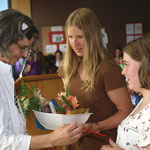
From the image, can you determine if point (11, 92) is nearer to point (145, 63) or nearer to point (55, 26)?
point (145, 63)

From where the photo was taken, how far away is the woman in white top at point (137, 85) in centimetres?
116

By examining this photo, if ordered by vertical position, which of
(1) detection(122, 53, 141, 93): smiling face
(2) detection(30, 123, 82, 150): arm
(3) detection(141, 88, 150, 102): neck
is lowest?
(2) detection(30, 123, 82, 150): arm

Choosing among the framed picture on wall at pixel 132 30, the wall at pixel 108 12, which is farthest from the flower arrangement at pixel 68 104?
the framed picture on wall at pixel 132 30

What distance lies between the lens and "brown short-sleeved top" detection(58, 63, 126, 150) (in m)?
1.63

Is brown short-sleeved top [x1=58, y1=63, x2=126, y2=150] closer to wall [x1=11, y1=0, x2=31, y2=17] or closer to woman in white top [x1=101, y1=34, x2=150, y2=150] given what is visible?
woman in white top [x1=101, y1=34, x2=150, y2=150]

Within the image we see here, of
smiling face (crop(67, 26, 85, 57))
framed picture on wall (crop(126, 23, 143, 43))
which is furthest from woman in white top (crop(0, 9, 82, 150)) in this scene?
framed picture on wall (crop(126, 23, 143, 43))

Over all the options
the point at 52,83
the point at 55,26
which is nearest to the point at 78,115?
the point at 52,83

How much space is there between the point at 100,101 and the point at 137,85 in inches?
19.2

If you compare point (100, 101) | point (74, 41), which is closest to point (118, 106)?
point (100, 101)

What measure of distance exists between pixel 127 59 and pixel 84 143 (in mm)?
758

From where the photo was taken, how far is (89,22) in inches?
67.1

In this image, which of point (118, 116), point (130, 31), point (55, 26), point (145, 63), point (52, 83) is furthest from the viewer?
point (130, 31)

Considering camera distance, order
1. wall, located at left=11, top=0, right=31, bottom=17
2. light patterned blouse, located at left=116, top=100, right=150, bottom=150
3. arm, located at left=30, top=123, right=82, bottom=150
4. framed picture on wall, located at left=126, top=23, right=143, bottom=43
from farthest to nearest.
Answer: framed picture on wall, located at left=126, top=23, right=143, bottom=43
wall, located at left=11, top=0, right=31, bottom=17
arm, located at left=30, top=123, right=82, bottom=150
light patterned blouse, located at left=116, top=100, right=150, bottom=150

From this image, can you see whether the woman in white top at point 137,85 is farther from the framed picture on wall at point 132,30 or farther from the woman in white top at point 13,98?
the framed picture on wall at point 132,30
